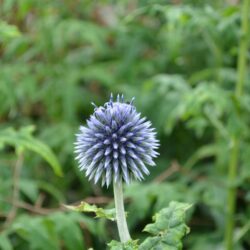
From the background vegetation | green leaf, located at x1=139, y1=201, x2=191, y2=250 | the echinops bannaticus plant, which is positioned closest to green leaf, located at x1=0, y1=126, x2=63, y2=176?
the background vegetation

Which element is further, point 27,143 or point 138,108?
point 138,108

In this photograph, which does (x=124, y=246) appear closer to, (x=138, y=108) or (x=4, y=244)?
(x=4, y=244)

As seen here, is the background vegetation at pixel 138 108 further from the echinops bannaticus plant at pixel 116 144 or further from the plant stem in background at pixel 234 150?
the echinops bannaticus plant at pixel 116 144

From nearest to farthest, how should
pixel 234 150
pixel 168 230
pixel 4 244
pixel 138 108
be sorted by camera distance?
1. pixel 168 230
2. pixel 4 244
3. pixel 234 150
4. pixel 138 108

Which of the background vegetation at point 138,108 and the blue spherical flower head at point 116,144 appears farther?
the background vegetation at point 138,108

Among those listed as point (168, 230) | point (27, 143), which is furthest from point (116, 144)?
point (27, 143)

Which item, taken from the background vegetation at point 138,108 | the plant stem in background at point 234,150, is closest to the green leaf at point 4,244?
the background vegetation at point 138,108

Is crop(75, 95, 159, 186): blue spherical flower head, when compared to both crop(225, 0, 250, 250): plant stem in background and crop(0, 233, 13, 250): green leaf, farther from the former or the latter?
crop(225, 0, 250, 250): plant stem in background
